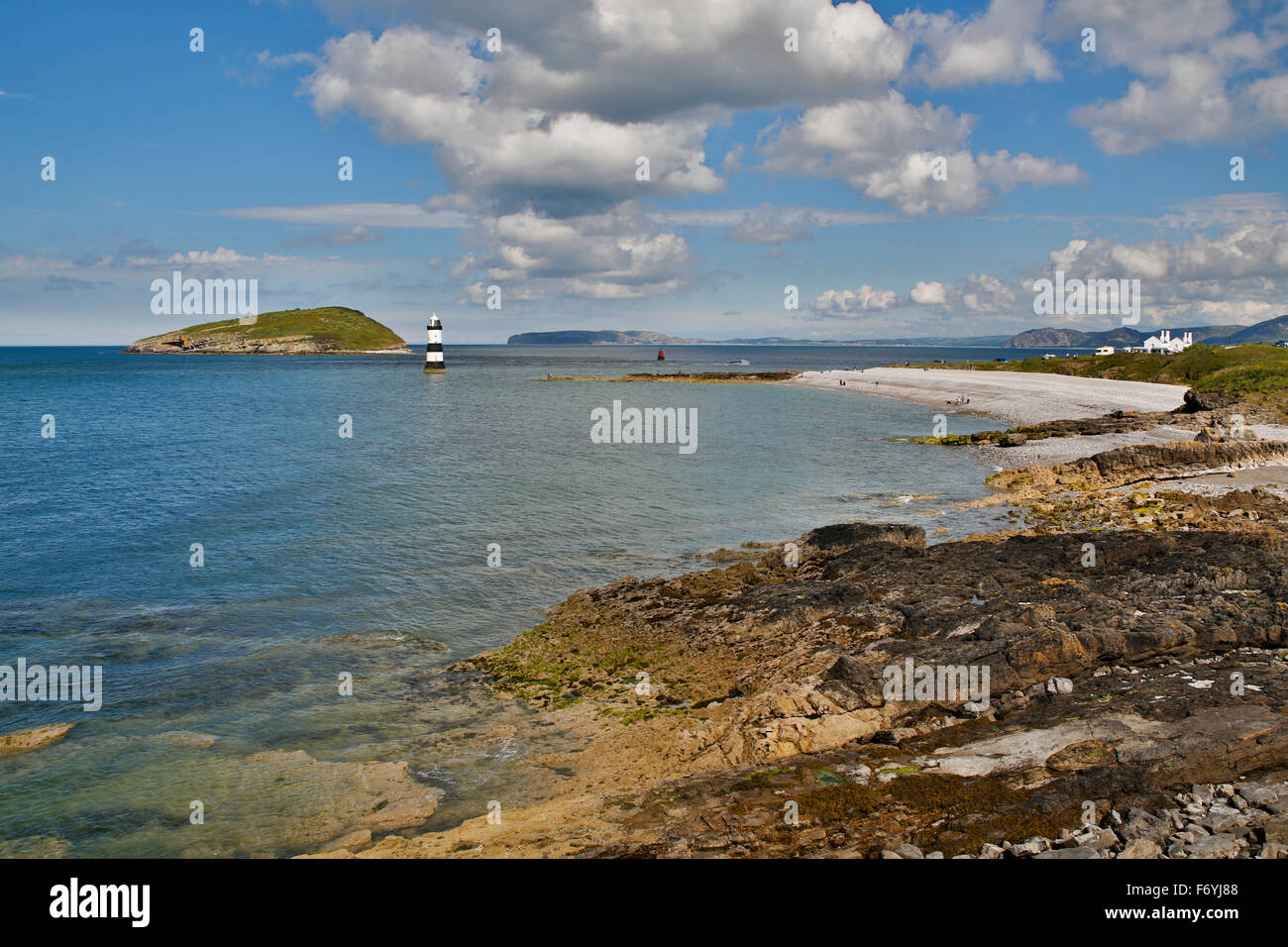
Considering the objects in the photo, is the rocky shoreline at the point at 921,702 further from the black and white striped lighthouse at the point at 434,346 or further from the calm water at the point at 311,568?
the black and white striped lighthouse at the point at 434,346

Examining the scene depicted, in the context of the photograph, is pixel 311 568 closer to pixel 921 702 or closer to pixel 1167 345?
pixel 921 702

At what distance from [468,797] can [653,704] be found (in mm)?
4790

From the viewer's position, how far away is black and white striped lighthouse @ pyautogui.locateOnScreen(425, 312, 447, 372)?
15625 centimetres

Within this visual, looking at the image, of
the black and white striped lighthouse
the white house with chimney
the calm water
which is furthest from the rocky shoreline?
the black and white striped lighthouse

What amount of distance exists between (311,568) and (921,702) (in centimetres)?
2227

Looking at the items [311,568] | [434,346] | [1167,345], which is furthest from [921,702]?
[434,346]

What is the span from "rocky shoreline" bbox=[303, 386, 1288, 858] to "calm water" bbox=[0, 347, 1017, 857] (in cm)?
235

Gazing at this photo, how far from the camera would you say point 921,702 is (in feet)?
46.7

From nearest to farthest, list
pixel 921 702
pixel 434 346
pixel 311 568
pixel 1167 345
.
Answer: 1. pixel 921 702
2. pixel 311 568
3. pixel 1167 345
4. pixel 434 346

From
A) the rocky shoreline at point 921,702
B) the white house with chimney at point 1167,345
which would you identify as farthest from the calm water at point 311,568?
the white house with chimney at point 1167,345

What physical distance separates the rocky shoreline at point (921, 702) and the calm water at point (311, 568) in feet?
7.72

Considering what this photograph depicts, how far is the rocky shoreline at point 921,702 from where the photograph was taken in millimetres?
9844
